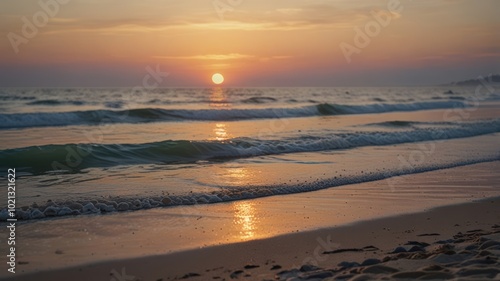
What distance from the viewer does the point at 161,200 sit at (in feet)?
29.5

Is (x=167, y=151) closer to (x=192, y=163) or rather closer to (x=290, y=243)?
(x=192, y=163)

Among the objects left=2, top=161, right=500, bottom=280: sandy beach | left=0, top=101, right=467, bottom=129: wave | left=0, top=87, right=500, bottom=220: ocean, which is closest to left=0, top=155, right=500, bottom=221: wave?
left=0, top=87, right=500, bottom=220: ocean

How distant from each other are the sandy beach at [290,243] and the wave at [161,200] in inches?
14.8

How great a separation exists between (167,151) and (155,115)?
54.1 feet

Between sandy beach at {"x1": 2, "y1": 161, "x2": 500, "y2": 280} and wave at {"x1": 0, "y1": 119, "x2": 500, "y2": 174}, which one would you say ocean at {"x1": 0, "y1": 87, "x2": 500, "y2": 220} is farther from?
sandy beach at {"x1": 2, "y1": 161, "x2": 500, "y2": 280}

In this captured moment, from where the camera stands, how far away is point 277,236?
687 cm

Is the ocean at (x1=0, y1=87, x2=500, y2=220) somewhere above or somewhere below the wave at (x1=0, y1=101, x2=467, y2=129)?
below

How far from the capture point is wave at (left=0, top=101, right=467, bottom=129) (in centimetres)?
2643

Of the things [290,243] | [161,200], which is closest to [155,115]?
[161,200]

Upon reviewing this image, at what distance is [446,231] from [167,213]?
4.22 metres

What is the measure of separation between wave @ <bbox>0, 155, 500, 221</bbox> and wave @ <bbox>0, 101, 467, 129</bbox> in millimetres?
18067

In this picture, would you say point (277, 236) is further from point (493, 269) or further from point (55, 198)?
point (55, 198)

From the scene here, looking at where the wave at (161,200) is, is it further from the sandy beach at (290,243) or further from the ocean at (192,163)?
the sandy beach at (290,243)

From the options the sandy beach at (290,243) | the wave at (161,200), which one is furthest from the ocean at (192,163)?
the sandy beach at (290,243)
